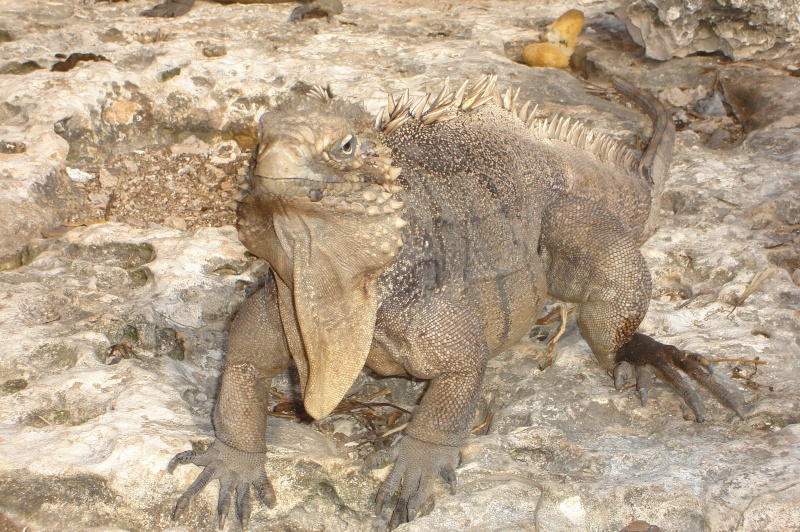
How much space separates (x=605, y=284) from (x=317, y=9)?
3.67 meters

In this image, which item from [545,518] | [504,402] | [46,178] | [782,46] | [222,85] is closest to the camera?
[545,518]

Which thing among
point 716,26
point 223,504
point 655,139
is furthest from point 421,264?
point 716,26

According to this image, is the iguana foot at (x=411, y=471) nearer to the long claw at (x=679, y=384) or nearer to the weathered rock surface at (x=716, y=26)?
the long claw at (x=679, y=384)

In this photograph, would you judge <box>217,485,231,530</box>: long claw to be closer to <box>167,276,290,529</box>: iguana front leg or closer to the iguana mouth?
<box>167,276,290,529</box>: iguana front leg

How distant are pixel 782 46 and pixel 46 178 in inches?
182

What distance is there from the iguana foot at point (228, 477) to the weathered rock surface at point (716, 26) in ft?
13.5

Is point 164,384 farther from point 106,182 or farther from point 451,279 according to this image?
point 106,182

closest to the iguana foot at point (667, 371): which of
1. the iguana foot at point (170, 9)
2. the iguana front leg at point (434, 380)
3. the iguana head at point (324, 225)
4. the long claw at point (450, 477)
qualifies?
the iguana front leg at point (434, 380)

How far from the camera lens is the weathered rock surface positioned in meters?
5.09

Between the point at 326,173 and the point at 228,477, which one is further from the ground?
the point at 326,173

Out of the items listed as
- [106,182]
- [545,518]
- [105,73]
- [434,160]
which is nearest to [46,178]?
[106,182]

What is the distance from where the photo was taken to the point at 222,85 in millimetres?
4738

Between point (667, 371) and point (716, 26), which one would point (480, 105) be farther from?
point (716, 26)

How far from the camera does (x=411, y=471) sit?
8.42 feet
